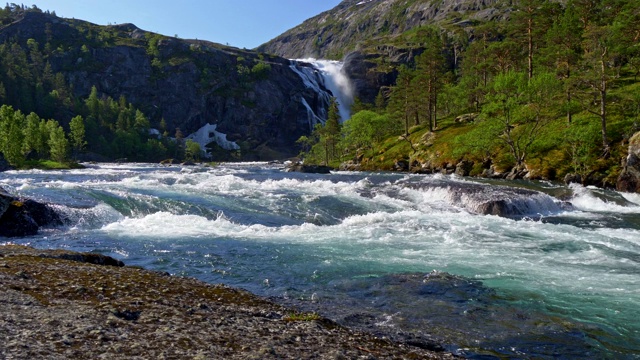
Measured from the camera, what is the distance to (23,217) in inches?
1014

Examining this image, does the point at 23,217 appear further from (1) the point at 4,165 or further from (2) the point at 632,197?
(1) the point at 4,165

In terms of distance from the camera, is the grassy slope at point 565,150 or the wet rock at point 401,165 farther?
the wet rock at point 401,165

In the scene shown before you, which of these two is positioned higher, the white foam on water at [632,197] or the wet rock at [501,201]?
the wet rock at [501,201]

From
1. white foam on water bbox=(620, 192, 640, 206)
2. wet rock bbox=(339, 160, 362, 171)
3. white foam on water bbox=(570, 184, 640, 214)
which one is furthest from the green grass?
white foam on water bbox=(620, 192, 640, 206)

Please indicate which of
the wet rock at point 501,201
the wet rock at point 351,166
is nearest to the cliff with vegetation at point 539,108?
the wet rock at point 351,166

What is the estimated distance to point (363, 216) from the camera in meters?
33.3

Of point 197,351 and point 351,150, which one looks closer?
point 197,351

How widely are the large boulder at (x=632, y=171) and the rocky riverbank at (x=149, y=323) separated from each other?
144 feet

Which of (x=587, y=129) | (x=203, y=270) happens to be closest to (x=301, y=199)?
(x=203, y=270)

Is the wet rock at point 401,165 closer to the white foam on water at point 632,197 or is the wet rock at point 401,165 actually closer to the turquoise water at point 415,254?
the turquoise water at point 415,254

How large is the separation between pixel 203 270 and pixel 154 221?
1336 cm

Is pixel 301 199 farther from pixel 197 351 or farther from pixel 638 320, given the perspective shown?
pixel 197 351

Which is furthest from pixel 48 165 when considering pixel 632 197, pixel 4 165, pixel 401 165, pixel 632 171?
pixel 632 171

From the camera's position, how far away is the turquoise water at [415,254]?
41.8ft
